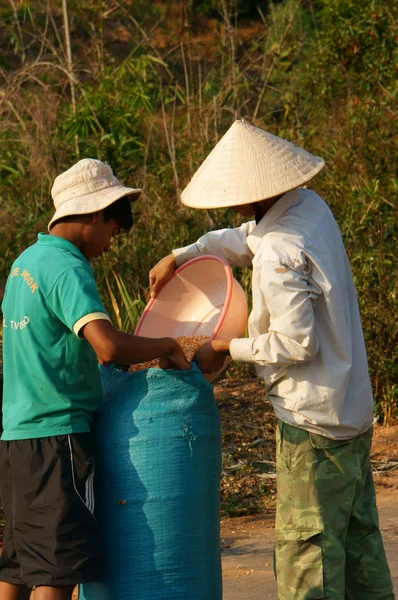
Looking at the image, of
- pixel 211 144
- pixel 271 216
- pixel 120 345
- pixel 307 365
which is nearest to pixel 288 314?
pixel 307 365

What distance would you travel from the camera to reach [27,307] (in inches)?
112

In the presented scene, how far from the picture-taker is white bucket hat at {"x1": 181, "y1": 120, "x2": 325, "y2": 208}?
2902mm

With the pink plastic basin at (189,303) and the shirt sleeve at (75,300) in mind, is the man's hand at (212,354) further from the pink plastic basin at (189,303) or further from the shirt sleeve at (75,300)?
the shirt sleeve at (75,300)

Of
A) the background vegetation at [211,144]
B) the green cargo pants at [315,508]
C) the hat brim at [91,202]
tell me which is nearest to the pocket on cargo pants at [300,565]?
A: the green cargo pants at [315,508]

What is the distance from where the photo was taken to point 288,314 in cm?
271

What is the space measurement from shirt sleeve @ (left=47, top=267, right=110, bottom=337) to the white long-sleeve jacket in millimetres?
456

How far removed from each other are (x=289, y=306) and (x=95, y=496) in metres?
0.85

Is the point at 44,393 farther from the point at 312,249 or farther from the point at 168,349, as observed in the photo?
the point at 312,249

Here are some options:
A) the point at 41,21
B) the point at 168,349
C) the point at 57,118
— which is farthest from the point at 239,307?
the point at 41,21

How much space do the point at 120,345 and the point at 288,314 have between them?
482 millimetres

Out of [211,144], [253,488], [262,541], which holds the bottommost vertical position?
[253,488]

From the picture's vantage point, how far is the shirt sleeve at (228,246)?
3.29 m

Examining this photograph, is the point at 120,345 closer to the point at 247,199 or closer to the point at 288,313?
the point at 288,313

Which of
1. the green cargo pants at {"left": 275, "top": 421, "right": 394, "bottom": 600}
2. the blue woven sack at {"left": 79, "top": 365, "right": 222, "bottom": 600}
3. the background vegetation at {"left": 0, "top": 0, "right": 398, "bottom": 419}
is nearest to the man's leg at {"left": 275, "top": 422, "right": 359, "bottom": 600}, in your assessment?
the green cargo pants at {"left": 275, "top": 421, "right": 394, "bottom": 600}
